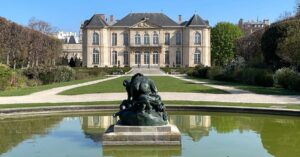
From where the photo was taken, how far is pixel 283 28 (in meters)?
29.5

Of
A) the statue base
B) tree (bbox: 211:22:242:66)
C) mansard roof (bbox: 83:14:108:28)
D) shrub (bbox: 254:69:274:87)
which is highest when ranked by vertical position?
mansard roof (bbox: 83:14:108:28)

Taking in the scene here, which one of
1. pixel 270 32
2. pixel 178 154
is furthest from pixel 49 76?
pixel 178 154

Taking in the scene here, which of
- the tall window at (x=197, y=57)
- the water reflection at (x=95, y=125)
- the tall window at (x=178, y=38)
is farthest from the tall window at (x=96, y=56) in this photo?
the water reflection at (x=95, y=125)

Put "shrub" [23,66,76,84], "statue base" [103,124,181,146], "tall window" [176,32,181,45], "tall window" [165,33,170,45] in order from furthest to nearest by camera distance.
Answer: "tall window" [176,32,181,45]
"tall window" [165,33,170,45]
"shrub" [23,66,76,84]
"statue base" [103,124,181,146]

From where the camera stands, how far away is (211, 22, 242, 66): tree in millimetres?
70250

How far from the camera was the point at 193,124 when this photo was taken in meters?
9.99

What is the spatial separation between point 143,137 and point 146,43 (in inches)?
2489

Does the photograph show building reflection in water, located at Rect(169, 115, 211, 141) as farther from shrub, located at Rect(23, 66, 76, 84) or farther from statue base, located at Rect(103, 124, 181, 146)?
shrub, located at Rect(23, 66, 76, 84)

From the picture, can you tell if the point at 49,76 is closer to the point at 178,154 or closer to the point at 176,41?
the point at 178,154

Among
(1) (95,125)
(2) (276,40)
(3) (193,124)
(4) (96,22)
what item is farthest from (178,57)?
→ (1) (95,125)

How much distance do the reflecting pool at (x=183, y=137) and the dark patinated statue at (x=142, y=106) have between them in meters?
0.53

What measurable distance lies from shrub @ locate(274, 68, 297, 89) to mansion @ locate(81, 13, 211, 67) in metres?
45.3

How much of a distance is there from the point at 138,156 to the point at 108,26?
212 ft

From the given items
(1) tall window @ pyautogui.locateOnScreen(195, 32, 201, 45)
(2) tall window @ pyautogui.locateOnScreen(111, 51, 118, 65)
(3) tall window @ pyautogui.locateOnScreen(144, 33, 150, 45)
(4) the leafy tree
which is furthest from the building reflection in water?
(2) tall window @ pyautogui.locateOnScreen(111, 51, 118, 65)
